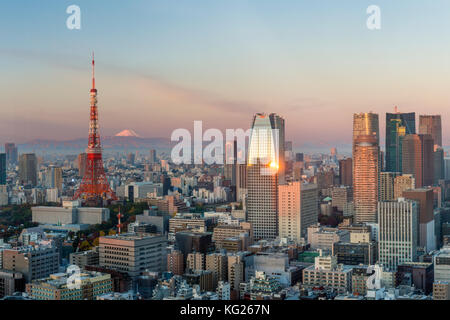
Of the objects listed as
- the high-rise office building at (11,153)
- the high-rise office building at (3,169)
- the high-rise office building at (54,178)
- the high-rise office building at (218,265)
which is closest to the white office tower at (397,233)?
the high-rise office building at (218,265)

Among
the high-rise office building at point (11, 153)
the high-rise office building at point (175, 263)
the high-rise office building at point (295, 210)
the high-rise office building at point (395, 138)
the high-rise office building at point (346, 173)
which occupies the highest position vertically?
the high-rise office building at point (395, 138)

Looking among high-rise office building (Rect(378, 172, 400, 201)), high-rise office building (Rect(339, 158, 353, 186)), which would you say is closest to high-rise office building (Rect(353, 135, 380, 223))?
high-rise office building (Rect(378, 172, 400, 201))

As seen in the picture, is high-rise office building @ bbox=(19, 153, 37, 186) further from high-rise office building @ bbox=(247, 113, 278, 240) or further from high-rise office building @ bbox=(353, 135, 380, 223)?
high-rise office building @ bbox=(353, 135, 380, 223)

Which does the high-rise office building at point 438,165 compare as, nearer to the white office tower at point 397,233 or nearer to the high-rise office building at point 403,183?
the high-rise office building at point 403,183

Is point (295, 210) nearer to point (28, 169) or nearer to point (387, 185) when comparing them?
point (387, 185)
